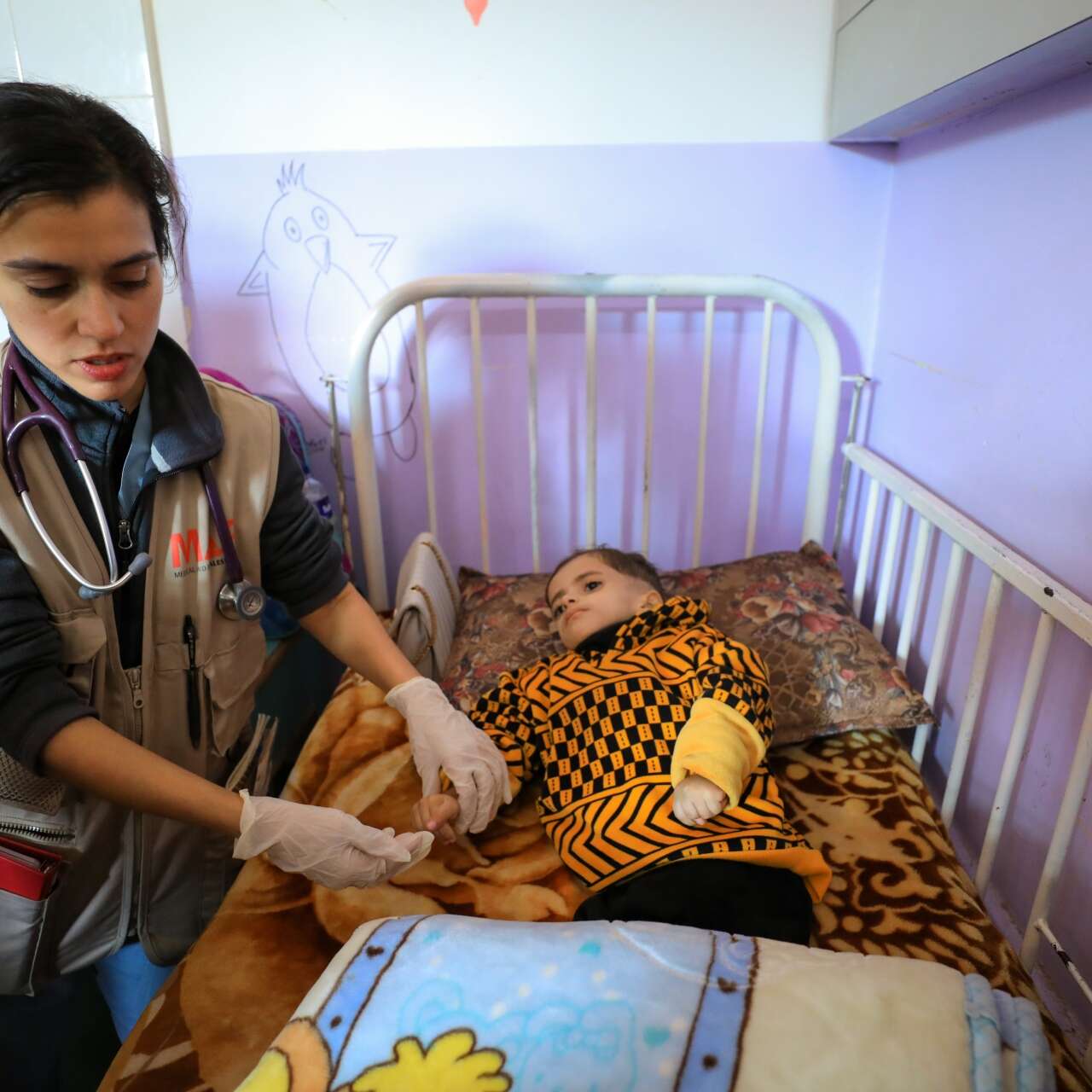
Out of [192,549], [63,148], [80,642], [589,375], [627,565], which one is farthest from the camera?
[589,375]

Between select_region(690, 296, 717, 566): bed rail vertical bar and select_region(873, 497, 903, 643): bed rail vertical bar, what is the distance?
391 mm

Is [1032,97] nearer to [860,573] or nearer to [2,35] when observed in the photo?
[860,573]

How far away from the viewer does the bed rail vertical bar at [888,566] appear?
5.17 ft

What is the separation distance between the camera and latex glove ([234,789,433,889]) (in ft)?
3.06

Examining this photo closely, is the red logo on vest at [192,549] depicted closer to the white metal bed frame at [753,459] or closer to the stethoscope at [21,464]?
the stethoscope at [21,464]

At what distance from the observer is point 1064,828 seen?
103cm

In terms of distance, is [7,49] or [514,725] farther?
[7,49]

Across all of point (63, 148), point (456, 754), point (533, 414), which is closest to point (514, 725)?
point (456, 754)

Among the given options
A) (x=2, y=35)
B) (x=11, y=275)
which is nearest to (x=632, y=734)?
(x=11, y=275)

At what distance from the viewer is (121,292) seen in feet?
2.85

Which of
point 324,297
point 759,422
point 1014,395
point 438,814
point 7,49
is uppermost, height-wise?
point 7,49

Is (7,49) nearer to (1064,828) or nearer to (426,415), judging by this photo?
(426,415)

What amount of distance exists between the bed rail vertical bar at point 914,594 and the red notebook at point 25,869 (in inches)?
53.7

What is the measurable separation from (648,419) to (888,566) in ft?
1.85
